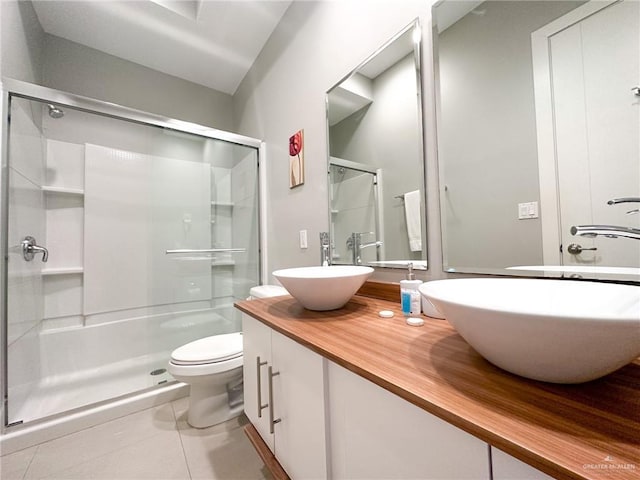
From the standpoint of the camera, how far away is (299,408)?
0.69 m

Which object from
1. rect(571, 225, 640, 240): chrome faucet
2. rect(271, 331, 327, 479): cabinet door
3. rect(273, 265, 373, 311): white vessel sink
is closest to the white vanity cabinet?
rect(271, 331, 327, 479): cabinet door

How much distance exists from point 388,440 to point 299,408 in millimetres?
300

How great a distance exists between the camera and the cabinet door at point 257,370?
34.2 inches

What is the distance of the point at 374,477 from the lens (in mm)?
488

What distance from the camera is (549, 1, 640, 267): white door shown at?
2.00ft

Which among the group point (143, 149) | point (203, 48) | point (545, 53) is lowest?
point (545, 53)

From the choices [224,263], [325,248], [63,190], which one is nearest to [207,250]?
[224,263]

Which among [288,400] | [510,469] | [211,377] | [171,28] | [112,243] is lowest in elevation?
[211,377]

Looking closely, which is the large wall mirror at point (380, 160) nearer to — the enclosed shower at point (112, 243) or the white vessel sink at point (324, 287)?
the white vessel sink at point (324, 287)

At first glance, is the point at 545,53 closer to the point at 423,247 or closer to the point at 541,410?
the point at 423,247

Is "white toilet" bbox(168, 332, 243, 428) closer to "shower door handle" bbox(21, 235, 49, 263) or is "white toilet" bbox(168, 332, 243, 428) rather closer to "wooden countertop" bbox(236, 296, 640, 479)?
"wooden countertop" bbox(236, 296, 640, 479)

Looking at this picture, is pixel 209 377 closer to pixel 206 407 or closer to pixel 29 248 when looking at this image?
pixel 206 407

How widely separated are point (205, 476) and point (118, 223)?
185 cm

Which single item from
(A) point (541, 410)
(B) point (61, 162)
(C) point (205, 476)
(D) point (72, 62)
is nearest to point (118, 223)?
(B) point (61, 162)
